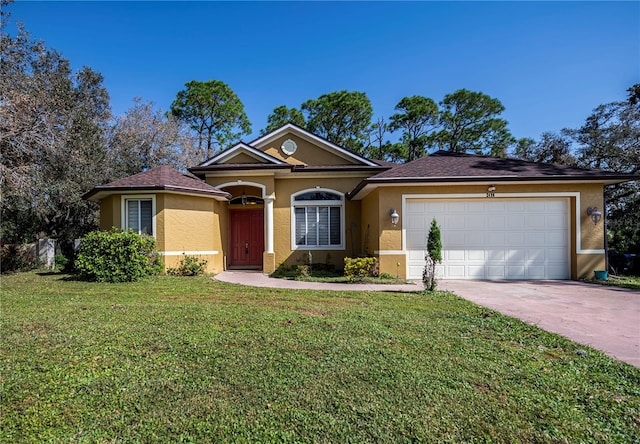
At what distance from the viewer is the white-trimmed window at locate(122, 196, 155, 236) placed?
1147 cm

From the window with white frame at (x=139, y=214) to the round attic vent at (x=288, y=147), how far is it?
602cm

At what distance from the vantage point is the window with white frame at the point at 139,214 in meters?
11.5

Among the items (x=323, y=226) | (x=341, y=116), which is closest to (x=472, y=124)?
(x=341, y=116)

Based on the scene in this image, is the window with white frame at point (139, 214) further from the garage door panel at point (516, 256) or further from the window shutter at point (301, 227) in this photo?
the garage door panel at point (516, 256)

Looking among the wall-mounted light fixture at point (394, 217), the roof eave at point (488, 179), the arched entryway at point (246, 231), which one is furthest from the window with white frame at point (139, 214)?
the wall-mounted light fixture at point (394, 217)

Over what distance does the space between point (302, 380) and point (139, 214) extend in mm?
10699

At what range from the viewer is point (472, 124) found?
29.3 m

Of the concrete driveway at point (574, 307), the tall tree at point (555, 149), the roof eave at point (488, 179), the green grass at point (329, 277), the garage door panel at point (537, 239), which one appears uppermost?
the tall tree at point (555, 149)

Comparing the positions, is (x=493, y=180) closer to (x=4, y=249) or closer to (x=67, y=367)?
(x=67, y=367)

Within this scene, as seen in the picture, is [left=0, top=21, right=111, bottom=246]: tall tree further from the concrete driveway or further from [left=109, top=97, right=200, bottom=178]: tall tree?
A: the concrete driveway

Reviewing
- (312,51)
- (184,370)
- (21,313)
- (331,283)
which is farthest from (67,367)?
(312,51)

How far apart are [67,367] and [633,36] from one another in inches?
599

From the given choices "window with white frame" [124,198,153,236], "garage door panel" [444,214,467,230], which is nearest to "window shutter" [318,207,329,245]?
"garage door panel" [444,214,467,230]

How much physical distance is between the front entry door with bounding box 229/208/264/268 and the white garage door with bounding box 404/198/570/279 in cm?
677
